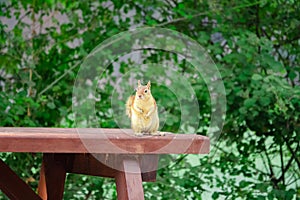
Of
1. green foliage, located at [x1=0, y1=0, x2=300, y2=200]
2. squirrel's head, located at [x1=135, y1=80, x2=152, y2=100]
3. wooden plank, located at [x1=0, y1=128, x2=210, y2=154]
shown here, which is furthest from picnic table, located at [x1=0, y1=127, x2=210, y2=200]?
green foliage, located at [x1=0, y1=0, x2=300, y2=200]

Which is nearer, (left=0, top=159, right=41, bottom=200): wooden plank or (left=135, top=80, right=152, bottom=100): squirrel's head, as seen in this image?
(left=135, top=80, right=152, bottom=100): squirrel's head

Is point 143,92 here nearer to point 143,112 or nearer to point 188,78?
point 143,112

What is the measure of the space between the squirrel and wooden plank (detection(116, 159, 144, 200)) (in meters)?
0.12

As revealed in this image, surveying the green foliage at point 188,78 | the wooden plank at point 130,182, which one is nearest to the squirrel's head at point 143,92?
the wooden plank at point 130,182

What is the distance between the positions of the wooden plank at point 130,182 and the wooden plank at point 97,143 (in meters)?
0.11

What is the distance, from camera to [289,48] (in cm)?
367

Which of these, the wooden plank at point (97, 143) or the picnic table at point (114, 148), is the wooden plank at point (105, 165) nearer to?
the picnic table at point (114, 148)

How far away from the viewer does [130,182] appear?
181 cm

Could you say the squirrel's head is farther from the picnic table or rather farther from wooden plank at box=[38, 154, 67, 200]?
wooden plank at box=[38, 154, 67, 200]

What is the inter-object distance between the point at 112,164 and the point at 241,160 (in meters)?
1.74

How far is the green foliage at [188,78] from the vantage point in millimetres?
3379

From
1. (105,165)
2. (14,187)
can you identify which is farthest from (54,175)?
(105,165)

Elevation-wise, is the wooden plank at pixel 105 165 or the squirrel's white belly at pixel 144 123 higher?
the squirrel's white belly at pixel 144 123

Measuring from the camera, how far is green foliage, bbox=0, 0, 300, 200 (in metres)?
3.38
